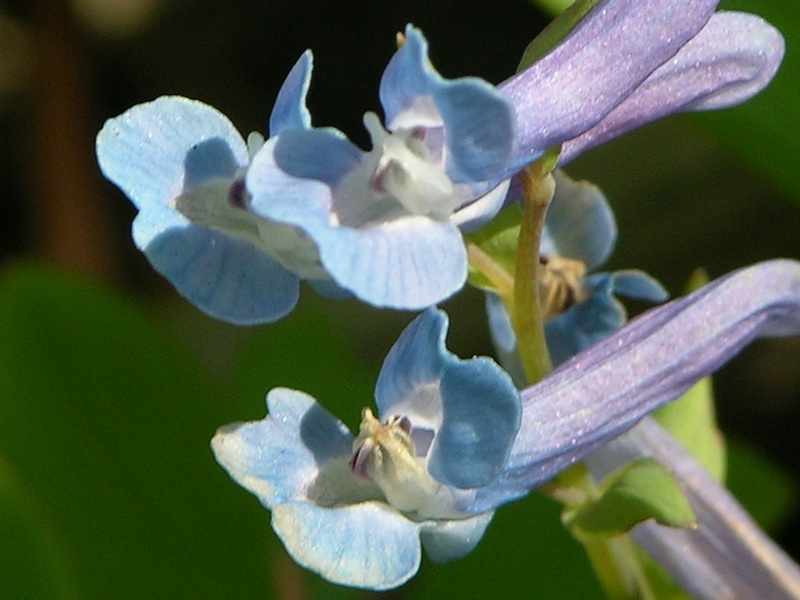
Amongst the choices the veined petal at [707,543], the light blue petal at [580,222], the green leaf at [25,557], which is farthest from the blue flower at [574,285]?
the green leaf at [25,557]

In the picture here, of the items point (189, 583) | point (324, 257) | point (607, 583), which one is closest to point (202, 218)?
point (324, 257)

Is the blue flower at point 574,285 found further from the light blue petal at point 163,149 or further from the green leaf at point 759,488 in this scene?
the green leaf at point 759,488

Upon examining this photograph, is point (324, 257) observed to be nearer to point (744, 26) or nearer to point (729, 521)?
point (744, 26)

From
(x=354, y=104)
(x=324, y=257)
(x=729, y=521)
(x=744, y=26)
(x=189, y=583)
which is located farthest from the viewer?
(x=354, y=104)

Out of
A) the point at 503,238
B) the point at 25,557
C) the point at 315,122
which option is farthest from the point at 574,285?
the point at 315,122

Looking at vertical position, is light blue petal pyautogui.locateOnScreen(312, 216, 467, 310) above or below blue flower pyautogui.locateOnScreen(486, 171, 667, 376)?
above

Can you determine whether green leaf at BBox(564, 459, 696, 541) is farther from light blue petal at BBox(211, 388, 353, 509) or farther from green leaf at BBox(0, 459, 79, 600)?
green leaf at BBox(0, 459, 79, 600)

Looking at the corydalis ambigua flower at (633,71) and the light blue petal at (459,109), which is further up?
the light blue petal at (459,109)

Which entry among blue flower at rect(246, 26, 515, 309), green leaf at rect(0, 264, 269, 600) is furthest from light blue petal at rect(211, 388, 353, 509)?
green leaf at rect(0, 264, 269, 600)
